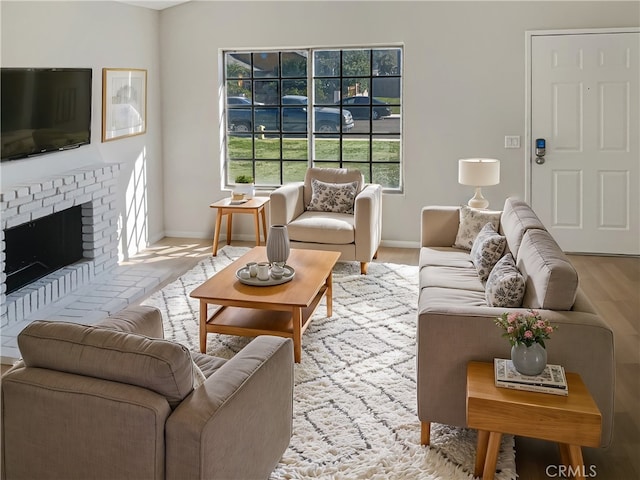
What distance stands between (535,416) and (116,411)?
144cm

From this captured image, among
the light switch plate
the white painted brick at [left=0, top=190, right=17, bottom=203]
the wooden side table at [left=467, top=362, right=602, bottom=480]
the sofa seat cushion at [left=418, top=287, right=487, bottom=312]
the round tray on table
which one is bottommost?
the wooden side table at [left=467, top=362, right=602, bottom=480]

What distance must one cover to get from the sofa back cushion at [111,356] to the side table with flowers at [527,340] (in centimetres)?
122

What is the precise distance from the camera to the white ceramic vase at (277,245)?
4227 mm

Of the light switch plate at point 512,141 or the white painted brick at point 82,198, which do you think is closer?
the white painted brick at point 82,198

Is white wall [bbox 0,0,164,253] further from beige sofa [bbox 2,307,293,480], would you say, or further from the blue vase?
the blue vase

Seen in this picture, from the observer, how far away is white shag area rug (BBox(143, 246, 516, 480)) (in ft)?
9.18

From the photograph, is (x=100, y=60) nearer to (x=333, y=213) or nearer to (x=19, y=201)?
(x=19, y=201)

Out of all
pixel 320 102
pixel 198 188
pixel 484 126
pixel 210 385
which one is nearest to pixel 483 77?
pixel 484 126

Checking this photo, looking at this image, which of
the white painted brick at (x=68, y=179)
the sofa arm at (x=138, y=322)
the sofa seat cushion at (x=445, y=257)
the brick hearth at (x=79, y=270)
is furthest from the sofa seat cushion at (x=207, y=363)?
the white painted brick at (x=68, y=179)

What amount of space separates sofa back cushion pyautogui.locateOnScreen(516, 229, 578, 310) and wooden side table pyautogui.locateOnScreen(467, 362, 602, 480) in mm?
358

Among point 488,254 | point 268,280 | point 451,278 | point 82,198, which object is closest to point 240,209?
point 82,198

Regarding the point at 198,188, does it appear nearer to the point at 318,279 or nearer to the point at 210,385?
the point at 318,279

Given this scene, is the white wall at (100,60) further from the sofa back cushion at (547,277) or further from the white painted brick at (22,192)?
the sofa back cushion at (547,277)

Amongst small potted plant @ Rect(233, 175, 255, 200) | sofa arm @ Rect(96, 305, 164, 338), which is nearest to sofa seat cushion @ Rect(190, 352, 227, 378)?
sofa arm @ Rect(96, 305, 164, 338)
